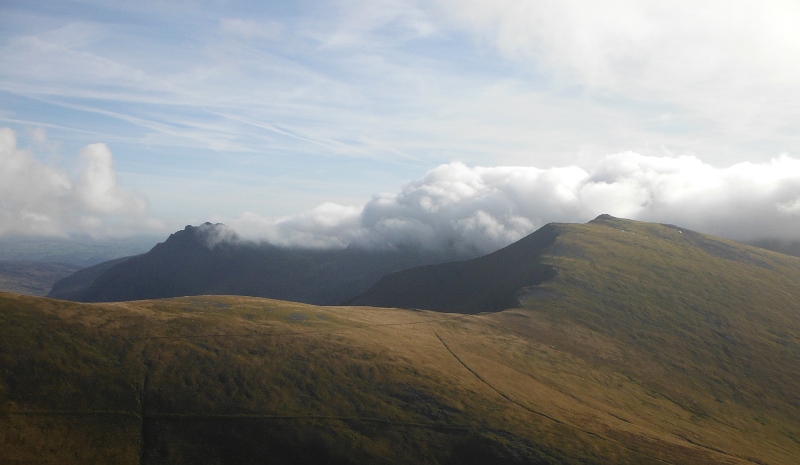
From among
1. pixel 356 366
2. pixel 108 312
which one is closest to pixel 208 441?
pixel 356 366

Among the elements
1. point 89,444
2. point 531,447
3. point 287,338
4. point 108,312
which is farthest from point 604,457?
point 108,312

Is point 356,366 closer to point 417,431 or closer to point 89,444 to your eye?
point 417,431

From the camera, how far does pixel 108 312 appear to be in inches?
A: 4589

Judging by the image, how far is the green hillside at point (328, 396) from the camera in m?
86.2

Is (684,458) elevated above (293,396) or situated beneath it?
situated beneath

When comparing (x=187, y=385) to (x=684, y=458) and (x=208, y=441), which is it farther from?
(x=684, y=458)

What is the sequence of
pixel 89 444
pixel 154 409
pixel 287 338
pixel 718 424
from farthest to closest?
pixel 718 424
pixel 287 338
pixel 154 409
pixel 89 444

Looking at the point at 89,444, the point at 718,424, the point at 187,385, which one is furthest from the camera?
the point at 718,424

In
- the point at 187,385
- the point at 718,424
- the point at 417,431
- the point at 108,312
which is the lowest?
the point at 718,424

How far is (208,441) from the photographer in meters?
86.4

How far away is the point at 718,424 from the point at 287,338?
112 metres

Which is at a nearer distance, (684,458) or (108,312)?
(684,458)

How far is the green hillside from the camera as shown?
86.2 metres

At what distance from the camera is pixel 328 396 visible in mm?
101812
